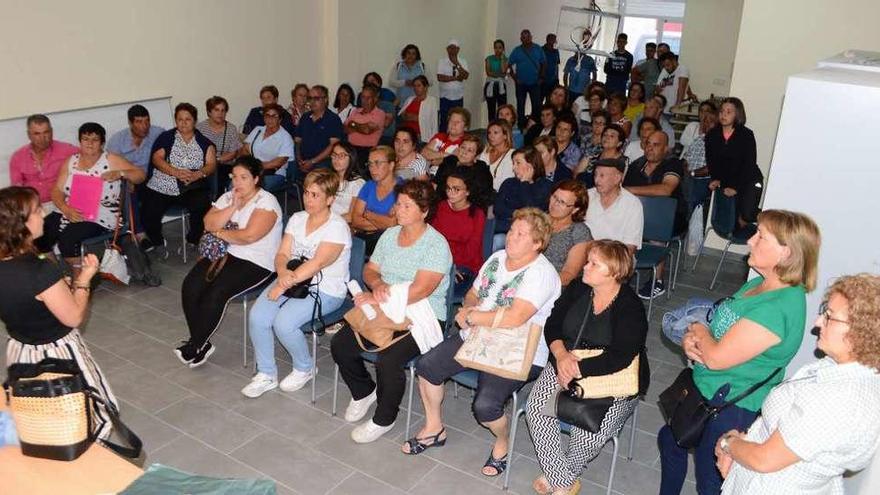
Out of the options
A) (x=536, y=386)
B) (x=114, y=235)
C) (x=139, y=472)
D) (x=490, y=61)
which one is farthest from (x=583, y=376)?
(x=490, y=61)

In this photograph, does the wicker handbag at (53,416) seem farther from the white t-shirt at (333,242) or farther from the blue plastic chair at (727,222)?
the blue plastic chair at (727,222)

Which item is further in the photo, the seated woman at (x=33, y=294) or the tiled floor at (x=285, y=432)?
the tiled floor at (x=285, y=432)

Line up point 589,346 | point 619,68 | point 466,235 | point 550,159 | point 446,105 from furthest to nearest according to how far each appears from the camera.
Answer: point 619,68, point 446,105, point 550,159, point 466,235, point 589,346

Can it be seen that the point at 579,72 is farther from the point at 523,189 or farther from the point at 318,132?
the point at 523,189

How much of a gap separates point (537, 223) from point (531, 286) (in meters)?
0.31

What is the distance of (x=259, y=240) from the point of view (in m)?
4.59

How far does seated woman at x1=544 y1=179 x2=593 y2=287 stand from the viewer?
13.7 feet

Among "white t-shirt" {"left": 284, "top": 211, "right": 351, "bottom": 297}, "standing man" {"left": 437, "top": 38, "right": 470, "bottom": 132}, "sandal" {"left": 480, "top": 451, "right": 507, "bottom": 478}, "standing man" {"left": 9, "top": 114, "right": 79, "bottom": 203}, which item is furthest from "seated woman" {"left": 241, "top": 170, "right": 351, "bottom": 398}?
"standing man" {"left": 437, "top": 38, "right": 470, "bottom": 132}

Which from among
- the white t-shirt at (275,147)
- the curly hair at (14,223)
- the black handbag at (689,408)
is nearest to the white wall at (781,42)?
the white t-shirt at (275,147)

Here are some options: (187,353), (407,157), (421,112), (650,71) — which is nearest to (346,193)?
(407,157)

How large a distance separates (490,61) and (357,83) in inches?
104

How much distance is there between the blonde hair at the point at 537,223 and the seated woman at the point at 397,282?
1.61 ft

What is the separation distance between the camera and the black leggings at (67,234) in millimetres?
5426

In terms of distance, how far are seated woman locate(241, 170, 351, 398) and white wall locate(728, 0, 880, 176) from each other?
4200mm
